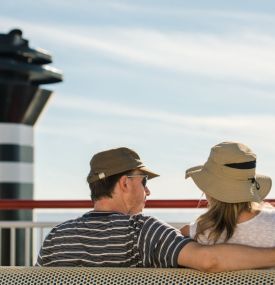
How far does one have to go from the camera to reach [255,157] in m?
3.16

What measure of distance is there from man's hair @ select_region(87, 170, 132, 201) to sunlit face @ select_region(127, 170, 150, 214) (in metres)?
0.05

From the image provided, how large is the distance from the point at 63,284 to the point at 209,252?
1.45ft

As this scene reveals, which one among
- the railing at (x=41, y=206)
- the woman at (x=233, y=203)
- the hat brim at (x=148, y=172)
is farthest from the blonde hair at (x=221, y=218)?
the railing at (x=41, y=206)

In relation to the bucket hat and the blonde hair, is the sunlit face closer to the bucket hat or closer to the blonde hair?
the bucket hat

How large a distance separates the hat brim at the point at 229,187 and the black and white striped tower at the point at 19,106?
5.83m

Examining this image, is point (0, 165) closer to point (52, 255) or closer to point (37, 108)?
point (37, 108)

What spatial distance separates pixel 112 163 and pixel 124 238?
0.40m

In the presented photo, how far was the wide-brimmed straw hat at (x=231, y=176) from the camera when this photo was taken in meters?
3.03

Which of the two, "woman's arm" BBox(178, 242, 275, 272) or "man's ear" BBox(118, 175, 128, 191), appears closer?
"woman's arm" BBox(178, 242, 275, 272)

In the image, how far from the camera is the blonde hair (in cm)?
304

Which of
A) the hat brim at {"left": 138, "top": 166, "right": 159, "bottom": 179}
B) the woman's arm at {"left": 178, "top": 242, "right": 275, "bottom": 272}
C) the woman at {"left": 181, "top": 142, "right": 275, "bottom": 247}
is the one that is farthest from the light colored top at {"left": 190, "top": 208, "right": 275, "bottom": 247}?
the hat brim at {"left": 138, "top": 166, "right": 159, "bottom": 179}

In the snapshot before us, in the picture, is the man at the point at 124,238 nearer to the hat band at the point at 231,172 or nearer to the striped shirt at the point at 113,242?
the striped shirt at the point at 113,242

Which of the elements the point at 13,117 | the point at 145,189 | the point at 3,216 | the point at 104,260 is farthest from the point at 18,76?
the point at 104,260

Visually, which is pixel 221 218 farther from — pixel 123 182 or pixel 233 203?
pixel 123 182
